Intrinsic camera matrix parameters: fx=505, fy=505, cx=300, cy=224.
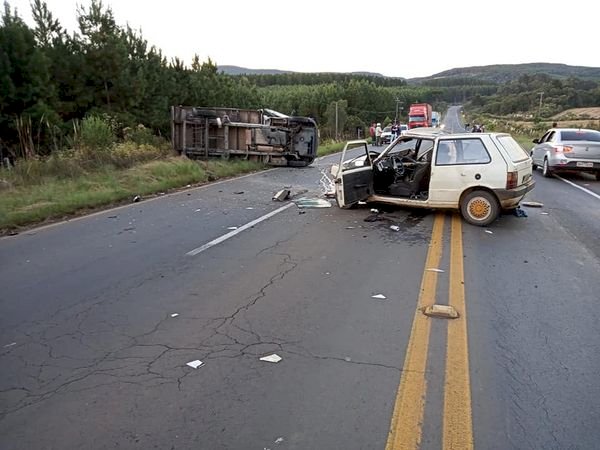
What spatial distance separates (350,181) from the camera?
30.8ft

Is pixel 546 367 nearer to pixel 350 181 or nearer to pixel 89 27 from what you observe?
pixel 350 181

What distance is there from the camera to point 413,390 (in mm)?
3217

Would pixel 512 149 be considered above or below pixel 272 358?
above

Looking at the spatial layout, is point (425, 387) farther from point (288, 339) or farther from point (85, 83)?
point (85, 83)

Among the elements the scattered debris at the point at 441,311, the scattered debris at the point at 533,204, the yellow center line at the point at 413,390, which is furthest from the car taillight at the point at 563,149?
the scattered debris at the point at 441,311

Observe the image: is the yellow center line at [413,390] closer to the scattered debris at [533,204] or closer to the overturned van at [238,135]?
the scattered debris at [533,204]

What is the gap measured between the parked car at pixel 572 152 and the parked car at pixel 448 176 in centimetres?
751

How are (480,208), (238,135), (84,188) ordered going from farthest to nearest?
1. (238,135)
2. (84,188)
3. (480,208)

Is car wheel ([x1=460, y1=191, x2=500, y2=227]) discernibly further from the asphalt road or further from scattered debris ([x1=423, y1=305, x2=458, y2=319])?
scattered debris ([x1=423, y1=305, x2=458, y2=319])

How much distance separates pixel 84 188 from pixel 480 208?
28.5 feet

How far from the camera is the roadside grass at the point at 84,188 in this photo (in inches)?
370

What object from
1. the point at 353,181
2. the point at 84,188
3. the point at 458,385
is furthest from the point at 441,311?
the point at 84,188

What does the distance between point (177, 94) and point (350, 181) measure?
27.4 metres

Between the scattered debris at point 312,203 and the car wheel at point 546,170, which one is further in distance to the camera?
the car wheel at point 546,170
